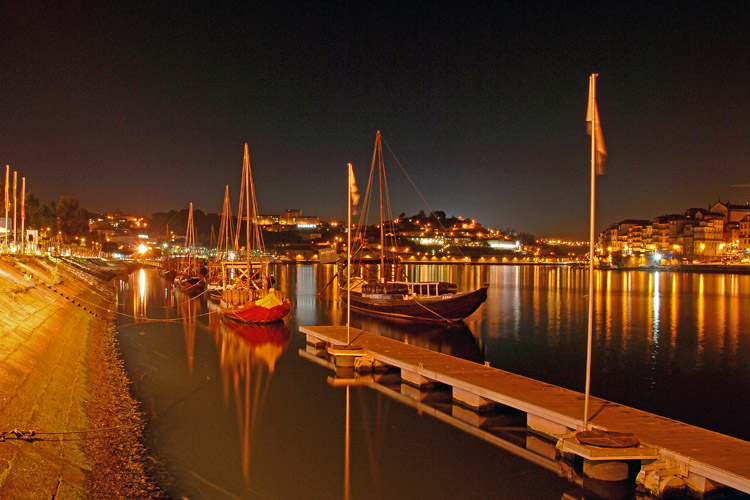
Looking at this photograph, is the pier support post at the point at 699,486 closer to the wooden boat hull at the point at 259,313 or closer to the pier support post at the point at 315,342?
the pier support post at the point at 315,342

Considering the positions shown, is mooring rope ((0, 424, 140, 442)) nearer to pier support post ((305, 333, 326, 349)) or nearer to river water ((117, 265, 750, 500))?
river water ((117, 265, 750, 500))

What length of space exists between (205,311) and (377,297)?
42.5 ft

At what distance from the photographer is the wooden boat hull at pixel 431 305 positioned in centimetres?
3438

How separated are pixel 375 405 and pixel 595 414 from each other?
653 centimetres

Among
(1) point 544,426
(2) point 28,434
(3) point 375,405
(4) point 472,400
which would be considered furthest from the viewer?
(3) point 375,405

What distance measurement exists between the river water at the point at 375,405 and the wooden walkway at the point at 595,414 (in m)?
0.91

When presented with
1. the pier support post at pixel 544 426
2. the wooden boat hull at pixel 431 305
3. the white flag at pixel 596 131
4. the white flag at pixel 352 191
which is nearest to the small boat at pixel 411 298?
the wooden boat hull at pixel 431 305

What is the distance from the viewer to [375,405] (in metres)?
16.4

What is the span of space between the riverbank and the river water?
787 millimetres

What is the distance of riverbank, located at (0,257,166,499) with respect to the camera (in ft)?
Answer: 29.7

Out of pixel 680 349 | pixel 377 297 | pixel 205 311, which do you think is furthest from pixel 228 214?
pixel 680 349

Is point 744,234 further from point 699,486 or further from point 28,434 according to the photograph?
point 28,434

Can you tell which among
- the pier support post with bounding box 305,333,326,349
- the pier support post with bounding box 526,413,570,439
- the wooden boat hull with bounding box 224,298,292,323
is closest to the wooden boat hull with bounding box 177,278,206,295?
the wooden boat hull with bounding box 224,298,292,323

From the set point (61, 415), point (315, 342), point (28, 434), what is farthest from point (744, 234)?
point (28, 434)
